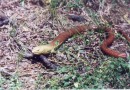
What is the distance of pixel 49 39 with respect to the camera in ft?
13.8

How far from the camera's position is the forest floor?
3.50 meters

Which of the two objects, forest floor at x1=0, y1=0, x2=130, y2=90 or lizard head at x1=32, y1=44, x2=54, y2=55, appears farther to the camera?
lizard head at x1=32, y1=44, x2=54, y2=55

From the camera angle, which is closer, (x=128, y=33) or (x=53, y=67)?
(x=53, y=67)

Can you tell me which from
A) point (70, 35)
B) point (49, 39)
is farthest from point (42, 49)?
point (70, 35)

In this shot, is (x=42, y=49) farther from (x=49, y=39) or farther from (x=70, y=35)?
(x=70, y=35)

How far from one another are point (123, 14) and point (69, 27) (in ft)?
3.48

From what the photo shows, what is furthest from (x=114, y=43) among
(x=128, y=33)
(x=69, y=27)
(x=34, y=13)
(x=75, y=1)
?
(x=34, y=13)

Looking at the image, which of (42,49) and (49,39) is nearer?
(42,49)

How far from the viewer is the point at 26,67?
3.69m

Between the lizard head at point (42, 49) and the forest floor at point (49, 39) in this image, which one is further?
the lizard head at point (42, 49)

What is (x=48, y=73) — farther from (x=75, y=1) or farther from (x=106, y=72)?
(x=75, y=1)

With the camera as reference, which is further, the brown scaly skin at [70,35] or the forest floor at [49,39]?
the brown scaly skin at [70,35]

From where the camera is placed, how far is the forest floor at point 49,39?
3498 mm

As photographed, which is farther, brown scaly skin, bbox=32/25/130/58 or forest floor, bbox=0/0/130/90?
brown scaly skin, bbox=32/25/130/58
